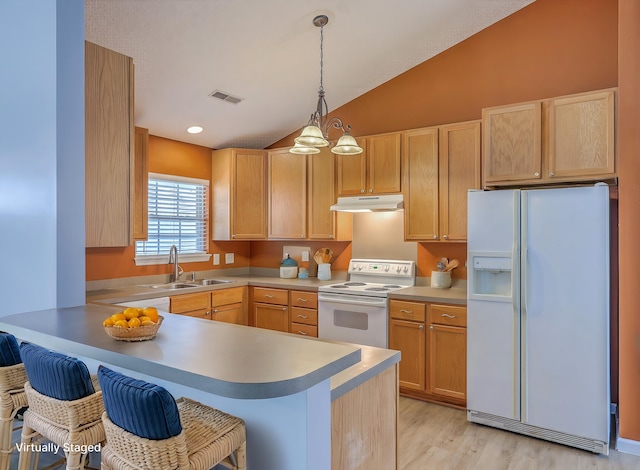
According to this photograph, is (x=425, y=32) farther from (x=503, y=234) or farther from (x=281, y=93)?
(x=503, y=234)

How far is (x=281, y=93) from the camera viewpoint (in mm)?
4199

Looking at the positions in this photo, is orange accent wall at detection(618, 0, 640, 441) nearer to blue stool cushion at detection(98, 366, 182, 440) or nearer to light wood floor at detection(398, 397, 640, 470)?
light wood floor at detection(398, 397, 640, 470)

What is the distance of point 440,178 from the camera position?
3.77 metres

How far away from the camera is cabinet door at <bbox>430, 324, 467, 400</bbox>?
3.35m

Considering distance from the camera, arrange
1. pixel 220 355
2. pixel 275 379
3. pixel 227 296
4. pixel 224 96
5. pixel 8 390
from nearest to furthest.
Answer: pixel 275 379 → pixel 220 355 → pixel 8 390 → pixel 224 96 → pixel 227 296

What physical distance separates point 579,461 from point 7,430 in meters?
3.17

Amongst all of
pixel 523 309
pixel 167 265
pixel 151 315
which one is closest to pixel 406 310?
pixel 523 309

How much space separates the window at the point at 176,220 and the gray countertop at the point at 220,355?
2.22m

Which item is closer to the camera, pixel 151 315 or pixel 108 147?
pixel 151 315

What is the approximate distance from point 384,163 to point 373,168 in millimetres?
123

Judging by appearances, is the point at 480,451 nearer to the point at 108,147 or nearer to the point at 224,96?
the point at 108,147

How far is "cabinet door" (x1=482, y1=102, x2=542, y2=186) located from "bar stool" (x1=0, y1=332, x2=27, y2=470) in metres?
3.12

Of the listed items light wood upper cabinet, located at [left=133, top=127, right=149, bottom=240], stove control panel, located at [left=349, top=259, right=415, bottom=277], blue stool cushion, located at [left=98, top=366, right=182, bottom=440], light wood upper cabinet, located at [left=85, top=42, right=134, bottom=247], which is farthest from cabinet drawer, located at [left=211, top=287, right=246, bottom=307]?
blue stool cushion, located at [left=98, top=366, right=182, bottom=440]

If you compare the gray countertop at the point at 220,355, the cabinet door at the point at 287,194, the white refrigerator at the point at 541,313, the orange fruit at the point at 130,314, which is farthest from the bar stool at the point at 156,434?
the cabinet door at the point at 287,194
